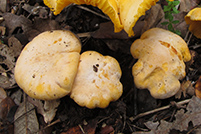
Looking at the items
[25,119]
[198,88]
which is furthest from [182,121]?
[25,119]

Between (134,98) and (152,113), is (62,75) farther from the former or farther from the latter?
(152,113)

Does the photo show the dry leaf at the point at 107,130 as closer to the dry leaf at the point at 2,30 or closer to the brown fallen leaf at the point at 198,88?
the brown fallen leaf at the point at 198,88

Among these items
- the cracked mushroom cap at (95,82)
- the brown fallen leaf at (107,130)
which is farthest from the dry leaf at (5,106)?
the brown fallen leaf at (107,130)

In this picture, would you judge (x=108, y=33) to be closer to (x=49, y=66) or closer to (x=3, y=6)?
(x=49, y=66)

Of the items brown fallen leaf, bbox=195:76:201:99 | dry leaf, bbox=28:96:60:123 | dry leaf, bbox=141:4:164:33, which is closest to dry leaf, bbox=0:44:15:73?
dry leaf, bbox=28:96:60:123

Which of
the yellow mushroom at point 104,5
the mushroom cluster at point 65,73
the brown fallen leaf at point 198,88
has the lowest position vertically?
the brown fallen leaf at point 198,88
